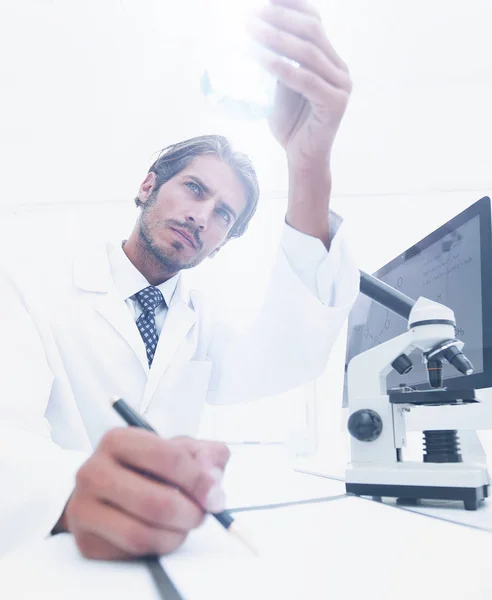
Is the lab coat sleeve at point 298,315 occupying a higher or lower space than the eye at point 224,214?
lower

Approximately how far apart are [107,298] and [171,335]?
0.17 metres

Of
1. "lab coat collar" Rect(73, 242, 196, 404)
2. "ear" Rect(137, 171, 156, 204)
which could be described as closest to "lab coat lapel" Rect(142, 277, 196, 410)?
"lab coat collar" Rect(73, 242, 196, 404)

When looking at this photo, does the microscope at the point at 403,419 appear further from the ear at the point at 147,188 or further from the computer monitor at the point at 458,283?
the ear at the point at 147,188

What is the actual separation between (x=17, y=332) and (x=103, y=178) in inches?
94.0

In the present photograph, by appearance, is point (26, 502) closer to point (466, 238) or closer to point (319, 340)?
point (319, 340)

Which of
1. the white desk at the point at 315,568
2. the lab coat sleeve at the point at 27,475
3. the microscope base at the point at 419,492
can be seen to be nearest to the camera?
the white desk at the point at 315,568

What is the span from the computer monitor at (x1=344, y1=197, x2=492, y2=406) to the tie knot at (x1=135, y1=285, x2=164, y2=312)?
0.53m

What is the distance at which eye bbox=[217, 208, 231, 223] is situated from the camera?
138 cm

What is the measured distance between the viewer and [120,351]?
3.45ft

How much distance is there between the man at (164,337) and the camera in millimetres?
332

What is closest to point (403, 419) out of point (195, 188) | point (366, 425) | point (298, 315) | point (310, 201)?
point (366, 425)

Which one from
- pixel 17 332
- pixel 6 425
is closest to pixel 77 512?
pixel 6 425

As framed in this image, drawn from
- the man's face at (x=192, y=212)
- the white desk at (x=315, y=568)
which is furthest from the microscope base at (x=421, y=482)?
the man's face at (x=192, y=212)

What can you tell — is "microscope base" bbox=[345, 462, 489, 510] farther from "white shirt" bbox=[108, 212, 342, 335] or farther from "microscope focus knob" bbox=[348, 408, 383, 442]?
"white shirt" bbox=[108, 212, 342, 335]
